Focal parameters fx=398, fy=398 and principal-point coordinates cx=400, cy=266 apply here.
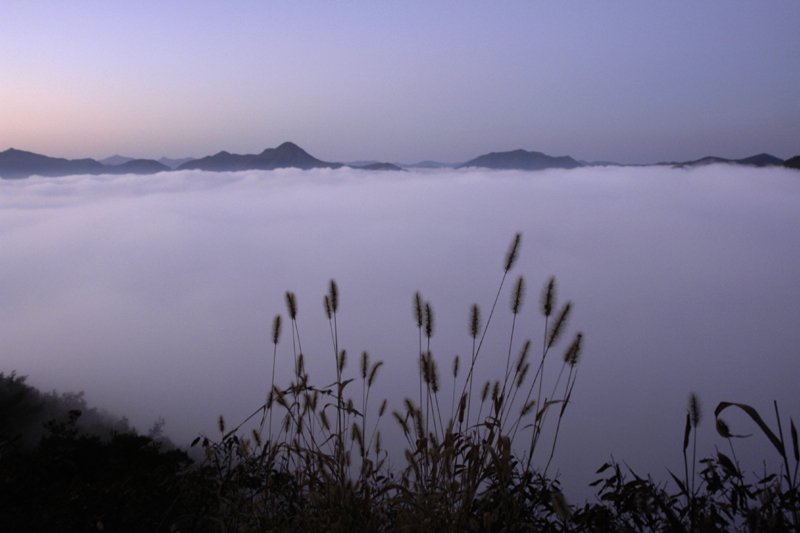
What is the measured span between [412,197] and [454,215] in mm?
6011

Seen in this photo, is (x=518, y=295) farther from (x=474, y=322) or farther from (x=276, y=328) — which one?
(x=276, y=328)

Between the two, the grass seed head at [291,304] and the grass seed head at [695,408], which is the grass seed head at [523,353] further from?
the grass seed head at [291,304]

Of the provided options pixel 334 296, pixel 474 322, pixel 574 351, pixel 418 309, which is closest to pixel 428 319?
pixel 418 309

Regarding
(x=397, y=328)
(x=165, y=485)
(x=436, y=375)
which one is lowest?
(x=397, y=328)

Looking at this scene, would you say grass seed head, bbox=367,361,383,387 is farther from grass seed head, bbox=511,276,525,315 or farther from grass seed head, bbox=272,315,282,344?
grass seed head, bbox=511,276,525,315

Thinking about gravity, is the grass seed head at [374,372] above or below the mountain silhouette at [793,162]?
below

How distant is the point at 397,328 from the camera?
575 cm

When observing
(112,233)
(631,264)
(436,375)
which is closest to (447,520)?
(436,375)

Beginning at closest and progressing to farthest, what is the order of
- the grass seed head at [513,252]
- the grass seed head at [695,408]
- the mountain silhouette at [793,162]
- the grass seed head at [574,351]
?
1. the grass seed head at [695,408]
2. the grass seed head at [574,351]
3. the grass seed head at [513,252]
4. the mountain silhouette at [793,162]

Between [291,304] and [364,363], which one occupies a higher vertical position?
[291,304]

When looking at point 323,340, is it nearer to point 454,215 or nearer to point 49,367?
point 49,367

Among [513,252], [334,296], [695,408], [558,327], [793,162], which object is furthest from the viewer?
[793,162]

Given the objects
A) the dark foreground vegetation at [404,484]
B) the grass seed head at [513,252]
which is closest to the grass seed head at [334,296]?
the dark foreground vegetation at [404,484]

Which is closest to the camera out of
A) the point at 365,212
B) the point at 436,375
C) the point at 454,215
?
the point at 436,375
